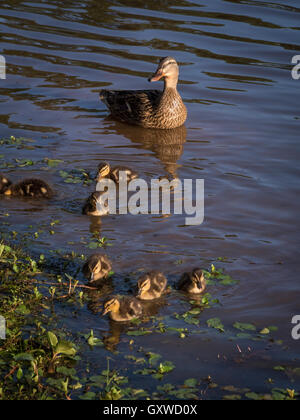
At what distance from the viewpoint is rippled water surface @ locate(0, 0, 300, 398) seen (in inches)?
195

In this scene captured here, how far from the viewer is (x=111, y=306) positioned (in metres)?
4.94

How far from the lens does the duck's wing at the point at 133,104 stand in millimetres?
9623

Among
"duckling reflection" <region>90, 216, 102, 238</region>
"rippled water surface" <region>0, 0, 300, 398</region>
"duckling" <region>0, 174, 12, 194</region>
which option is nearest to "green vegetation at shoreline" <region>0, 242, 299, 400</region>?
"rippled water surface" <region>0, 0, 300, 398</region>

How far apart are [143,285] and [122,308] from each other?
0.94 ft

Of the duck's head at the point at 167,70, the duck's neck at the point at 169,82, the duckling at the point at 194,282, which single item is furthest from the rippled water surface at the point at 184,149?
the duck's head at the point at 167,70

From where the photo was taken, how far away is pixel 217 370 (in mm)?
4539

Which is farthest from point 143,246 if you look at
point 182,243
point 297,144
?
point 297,144

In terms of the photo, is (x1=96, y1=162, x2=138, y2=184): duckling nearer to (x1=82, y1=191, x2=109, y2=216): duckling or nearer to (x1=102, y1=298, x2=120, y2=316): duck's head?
(x1=82, y1=191, x2=109, y2=216): duckling

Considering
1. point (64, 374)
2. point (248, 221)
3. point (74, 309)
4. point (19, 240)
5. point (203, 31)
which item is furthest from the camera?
point (203, 31)

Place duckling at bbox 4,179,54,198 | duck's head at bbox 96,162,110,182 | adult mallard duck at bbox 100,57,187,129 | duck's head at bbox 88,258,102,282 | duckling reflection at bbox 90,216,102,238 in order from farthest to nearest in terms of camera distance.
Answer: adult mallard duck at bbox 100,57,187,129
duck's head at bbox 96,162,110,182
duckling at bbox 4,179,54,198
duckling reflection at bbox 90,216,102,238
duck's head at bbox 88,258,102,282

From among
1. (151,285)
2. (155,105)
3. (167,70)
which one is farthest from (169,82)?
(151,285)

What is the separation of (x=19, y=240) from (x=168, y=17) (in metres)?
9.19

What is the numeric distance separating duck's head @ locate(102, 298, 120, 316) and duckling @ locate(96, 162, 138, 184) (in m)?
2.76

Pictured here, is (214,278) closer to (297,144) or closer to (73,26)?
(297,144)
